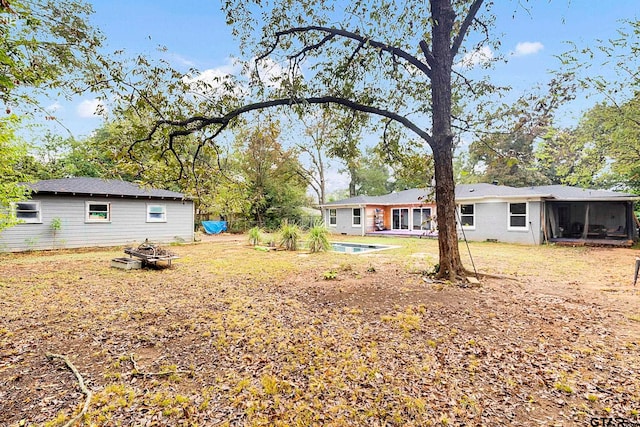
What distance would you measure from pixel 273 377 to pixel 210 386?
0.53 metres

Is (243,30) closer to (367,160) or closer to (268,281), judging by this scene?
(268,281)

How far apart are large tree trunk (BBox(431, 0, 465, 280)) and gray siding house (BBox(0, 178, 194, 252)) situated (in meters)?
8.53

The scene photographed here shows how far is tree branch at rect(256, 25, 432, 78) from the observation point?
5.70 metres

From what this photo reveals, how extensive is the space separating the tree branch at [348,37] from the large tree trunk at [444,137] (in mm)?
374

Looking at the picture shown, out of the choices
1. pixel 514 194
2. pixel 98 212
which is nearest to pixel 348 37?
pixel 514 194

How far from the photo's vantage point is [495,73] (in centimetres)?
669

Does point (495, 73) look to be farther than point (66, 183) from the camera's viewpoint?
No

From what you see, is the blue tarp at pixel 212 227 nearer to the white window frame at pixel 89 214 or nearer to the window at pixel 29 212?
the white window frame at pixel 89 214

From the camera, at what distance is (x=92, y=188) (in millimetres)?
12086

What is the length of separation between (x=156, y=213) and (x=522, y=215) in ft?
55.5

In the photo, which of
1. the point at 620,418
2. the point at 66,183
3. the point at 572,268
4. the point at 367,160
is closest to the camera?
the point at 620,418

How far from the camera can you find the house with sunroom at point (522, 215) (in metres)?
12.9

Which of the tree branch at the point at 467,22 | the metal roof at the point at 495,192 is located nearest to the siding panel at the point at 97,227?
the tree branch at the point at 467,22

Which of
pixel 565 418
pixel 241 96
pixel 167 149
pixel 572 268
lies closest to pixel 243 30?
pixel 241 96
